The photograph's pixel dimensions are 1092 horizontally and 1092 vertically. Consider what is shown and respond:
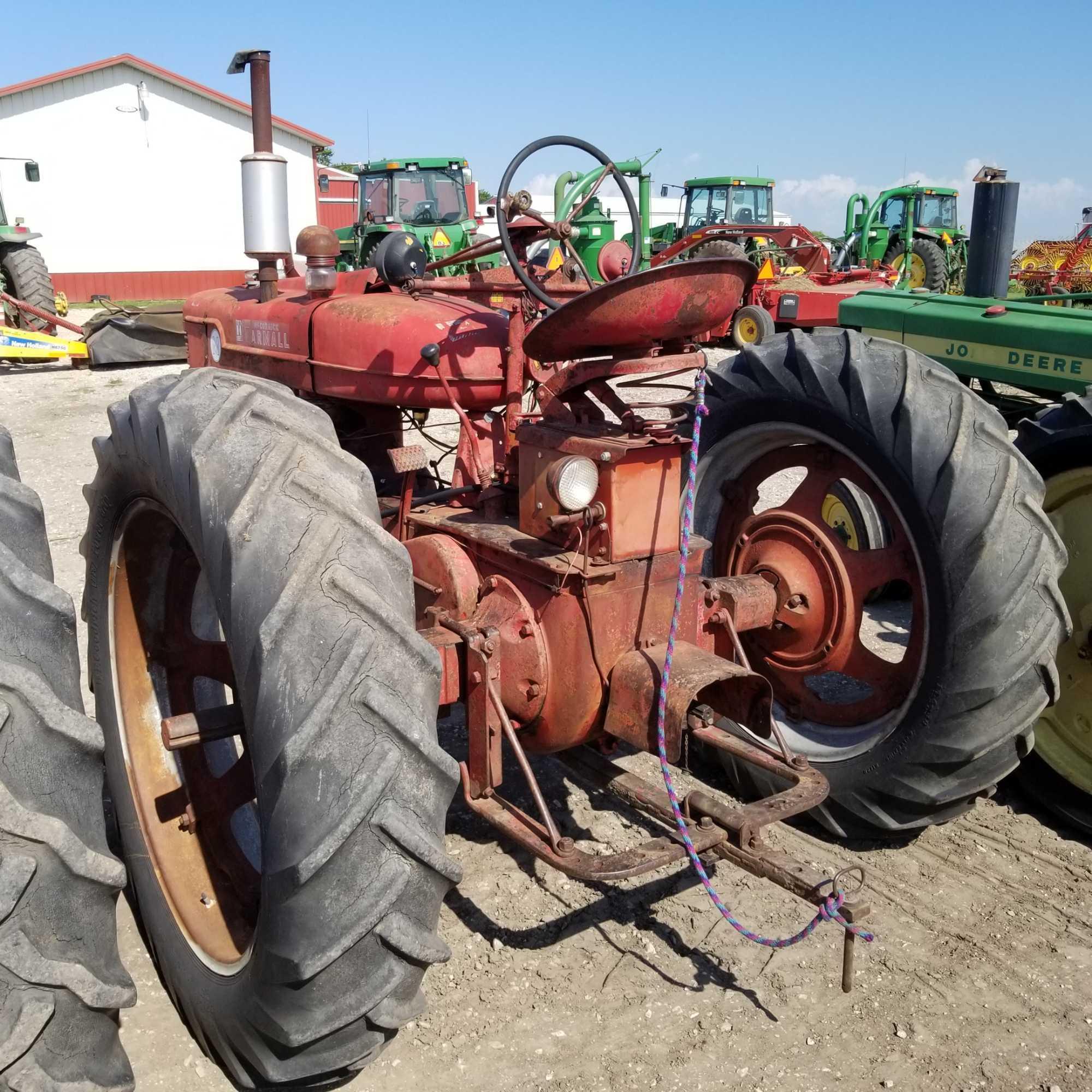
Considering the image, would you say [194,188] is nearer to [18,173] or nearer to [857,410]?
[18,173]

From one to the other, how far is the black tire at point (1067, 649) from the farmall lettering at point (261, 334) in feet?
Result: 7.95

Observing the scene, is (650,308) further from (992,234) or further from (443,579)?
(992,234)

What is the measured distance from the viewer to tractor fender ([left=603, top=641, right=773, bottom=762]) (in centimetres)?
243

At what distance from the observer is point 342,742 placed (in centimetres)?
170

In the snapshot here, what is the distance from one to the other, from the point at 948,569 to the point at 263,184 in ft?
7.89

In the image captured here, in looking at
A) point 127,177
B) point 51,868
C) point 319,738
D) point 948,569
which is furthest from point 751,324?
point 127,177

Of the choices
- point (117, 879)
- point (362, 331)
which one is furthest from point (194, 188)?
point (117, 879)

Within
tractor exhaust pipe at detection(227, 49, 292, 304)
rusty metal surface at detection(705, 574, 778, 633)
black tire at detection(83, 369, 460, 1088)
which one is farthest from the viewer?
tractor exhaust pipe at detection(227, 49, 292, 304)

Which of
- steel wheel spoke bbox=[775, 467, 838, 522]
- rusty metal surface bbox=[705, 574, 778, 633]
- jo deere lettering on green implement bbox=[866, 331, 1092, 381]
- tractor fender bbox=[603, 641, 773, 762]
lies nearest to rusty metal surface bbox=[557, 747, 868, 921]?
tractor fender bbox=[603, 641, 773, 762]

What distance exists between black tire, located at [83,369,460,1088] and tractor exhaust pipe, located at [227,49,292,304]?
1.62 meters

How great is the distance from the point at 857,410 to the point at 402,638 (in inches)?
A: 60.1

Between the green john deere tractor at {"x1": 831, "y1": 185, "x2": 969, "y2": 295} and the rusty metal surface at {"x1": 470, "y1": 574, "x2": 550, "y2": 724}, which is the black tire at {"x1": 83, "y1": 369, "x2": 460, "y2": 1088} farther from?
the green john deere tractor at {"x1": 831, "y1": 185, "x2": 969, "y2": 295}

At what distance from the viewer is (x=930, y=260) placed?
17.8 meters

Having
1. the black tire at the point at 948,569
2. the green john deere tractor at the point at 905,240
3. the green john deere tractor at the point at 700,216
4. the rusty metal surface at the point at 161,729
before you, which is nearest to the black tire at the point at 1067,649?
the black tire at the point at 948,569
